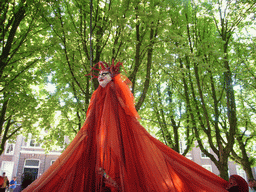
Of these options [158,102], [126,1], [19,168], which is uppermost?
[126,1]

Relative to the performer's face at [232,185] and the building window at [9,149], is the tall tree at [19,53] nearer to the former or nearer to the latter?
the performer's face at [232,185]

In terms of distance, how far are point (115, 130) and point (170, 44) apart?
145 inches

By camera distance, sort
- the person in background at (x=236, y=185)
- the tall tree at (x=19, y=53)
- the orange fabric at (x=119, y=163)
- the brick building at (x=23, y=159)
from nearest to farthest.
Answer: the orange fabric at (x=119, y=163) < the person in background at (x=236, y=185) < the tall tree at (x=19, y=53) < the brick building at (x=23, y=159)

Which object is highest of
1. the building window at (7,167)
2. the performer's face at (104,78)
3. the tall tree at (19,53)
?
the tall tree at (19,53)

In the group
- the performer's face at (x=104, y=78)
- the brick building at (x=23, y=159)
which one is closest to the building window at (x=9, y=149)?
the brick building at (x=23, y=159)

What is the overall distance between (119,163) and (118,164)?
0.26 ft

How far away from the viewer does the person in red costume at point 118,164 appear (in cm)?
214

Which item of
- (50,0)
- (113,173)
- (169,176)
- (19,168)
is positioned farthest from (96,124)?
(19,168)

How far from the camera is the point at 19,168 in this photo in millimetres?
20000

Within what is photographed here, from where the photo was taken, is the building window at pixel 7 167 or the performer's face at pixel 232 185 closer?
the performer's face at pixel 232 185

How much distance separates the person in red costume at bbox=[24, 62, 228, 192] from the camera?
2141 mm

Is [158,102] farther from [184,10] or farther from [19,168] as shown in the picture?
[19,168]

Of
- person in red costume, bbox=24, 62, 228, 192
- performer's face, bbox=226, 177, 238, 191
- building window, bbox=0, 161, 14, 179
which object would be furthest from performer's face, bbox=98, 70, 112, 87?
building window, bbox=0, 161, 14, 179

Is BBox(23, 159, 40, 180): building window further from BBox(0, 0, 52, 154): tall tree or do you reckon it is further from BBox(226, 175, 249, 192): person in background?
BBox(226, 175, 249, 192): person in background
